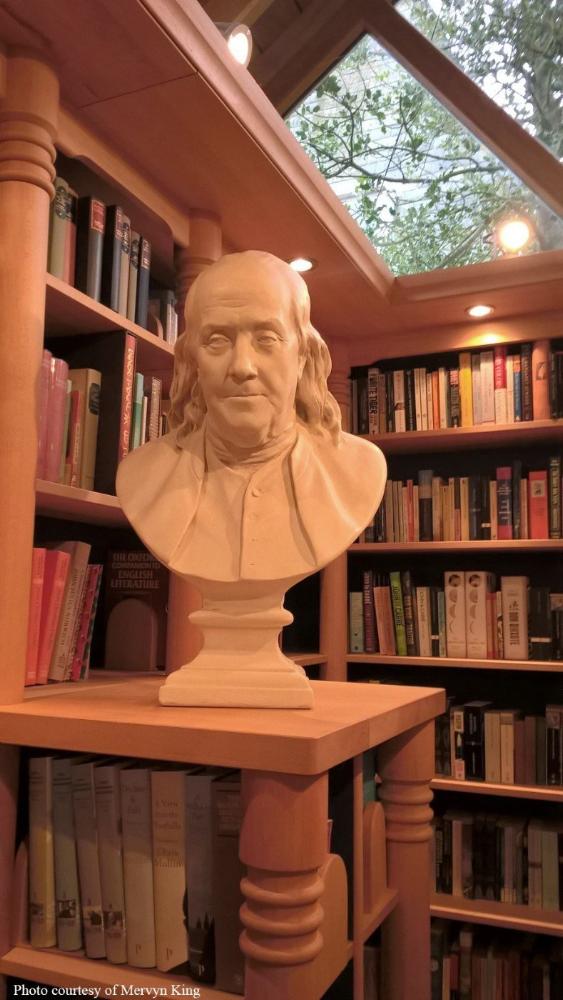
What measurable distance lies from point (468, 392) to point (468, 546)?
48cm

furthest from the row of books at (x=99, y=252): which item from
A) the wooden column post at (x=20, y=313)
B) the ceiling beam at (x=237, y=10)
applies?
the ceiling beam at (x=237, y=10)

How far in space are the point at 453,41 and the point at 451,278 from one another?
2.65ft

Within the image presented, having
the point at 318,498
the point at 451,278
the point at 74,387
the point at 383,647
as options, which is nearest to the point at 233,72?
the point at 74,387

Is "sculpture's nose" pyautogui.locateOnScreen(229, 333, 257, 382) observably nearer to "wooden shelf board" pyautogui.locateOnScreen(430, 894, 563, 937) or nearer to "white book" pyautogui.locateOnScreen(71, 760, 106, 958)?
"white book" pyautogui.locateOnScreen(71, 760, 106, 958)

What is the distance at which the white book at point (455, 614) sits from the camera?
2.34 m

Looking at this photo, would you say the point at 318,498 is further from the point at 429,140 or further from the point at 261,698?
the point at 429,140

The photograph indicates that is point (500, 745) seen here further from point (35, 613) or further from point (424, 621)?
point (35, 613)

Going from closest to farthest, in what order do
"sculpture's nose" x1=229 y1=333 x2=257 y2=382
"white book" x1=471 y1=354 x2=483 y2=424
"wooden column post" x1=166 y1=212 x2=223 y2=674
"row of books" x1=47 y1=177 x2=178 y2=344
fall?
1. "sculpture's nose" x1=229 y1=333 x2=257 y2=382
2. "row of books" x1=47 y1=177 x2=178 y2=344
3. "wooden column post" x1=166 y1=212 x2=223 y2=674
4. "white book" x1=471 y1=354 x2=483 y2=424

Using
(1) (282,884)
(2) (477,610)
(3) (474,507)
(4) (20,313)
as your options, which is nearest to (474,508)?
(3) (474,507)

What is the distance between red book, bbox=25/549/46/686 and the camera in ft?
4.52

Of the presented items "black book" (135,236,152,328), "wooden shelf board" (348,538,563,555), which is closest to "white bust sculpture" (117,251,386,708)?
"black book" (135,236,152,328)

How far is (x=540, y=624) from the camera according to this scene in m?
2.27

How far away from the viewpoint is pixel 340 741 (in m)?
0.94

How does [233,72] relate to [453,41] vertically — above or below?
below
